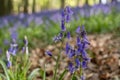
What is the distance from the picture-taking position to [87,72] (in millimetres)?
3791

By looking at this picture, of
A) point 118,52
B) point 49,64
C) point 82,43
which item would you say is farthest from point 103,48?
point 82,43

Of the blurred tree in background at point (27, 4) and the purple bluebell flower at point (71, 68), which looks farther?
the blurred tree in background at point (27, 4)

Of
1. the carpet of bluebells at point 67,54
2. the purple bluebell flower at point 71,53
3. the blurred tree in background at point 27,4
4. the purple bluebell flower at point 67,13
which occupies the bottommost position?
the blurred tree in background at point 27,4

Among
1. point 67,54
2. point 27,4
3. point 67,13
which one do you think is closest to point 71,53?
point 67,54

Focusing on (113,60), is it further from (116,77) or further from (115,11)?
(115,11)

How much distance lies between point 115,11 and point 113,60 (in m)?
6.75

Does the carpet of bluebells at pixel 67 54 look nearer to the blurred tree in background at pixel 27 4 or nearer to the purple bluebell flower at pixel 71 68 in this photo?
the purple bluebell flower at pixel 71 68

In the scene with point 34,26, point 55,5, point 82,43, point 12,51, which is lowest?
point 55,5

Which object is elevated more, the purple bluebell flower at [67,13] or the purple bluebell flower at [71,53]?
the purple bluebell flower at [67,13]

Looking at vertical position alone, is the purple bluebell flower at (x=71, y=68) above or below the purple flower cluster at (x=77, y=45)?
below

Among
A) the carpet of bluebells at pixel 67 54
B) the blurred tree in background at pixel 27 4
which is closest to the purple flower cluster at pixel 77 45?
the carpet of bluebells at pixel 67 54

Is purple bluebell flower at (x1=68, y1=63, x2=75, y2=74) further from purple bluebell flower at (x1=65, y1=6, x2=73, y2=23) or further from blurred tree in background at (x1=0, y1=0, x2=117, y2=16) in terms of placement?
blurred tree in background at (x1=0, y1=0, x2=117, y2=16)

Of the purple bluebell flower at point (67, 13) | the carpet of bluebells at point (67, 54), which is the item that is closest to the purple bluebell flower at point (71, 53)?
the carpet of bluebells at point (67, 54)

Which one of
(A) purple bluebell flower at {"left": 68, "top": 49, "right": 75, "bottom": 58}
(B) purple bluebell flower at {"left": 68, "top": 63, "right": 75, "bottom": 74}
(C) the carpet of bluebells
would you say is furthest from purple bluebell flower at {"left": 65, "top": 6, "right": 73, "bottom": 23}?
(B) purple bluebell flower at {"left": 68, "top": 63, "right": 75, "bottom": 74}
